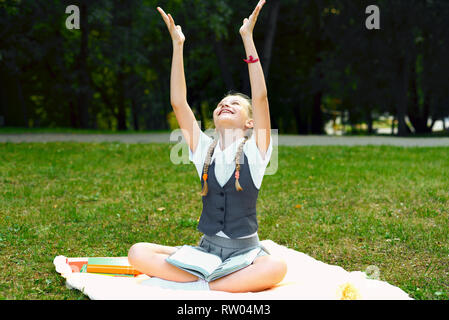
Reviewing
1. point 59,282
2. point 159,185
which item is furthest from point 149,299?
point 159,185

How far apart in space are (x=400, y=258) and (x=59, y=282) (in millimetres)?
3011

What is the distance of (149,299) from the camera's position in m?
3.30

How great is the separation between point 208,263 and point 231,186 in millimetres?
570

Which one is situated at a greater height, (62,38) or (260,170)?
(62,38)

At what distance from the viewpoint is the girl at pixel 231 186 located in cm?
348

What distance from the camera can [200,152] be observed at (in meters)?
3.77

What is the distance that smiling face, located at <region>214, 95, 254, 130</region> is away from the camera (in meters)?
3.63

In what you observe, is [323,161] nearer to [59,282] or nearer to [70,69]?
[59,282]

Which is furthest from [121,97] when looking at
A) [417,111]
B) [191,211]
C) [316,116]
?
[191,211]

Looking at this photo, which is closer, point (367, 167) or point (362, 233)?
point (362, 233)

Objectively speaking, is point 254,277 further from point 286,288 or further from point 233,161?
point 233,161

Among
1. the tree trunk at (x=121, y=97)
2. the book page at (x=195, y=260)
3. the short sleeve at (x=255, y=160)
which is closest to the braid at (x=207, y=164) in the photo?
the short sleeve at (x=255, y=160)

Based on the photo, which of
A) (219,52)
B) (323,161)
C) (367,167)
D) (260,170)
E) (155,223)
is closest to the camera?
(260,170)

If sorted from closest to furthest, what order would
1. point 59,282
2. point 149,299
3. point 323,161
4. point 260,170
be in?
1. point 149,299
2. point 260,170
3. point 59,282
4. point 323,161
